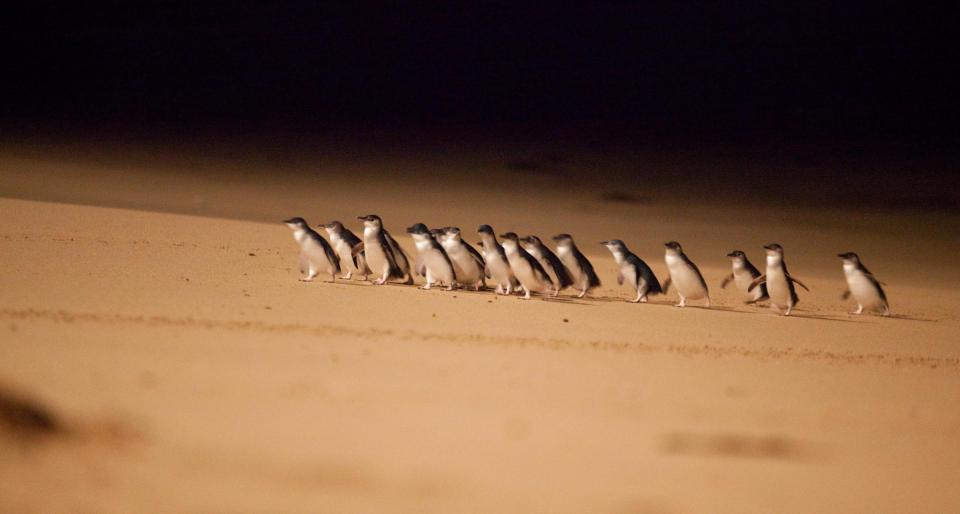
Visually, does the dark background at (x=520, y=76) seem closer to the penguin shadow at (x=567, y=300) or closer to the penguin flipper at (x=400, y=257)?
the penguin shadow at (x=567, y=300)

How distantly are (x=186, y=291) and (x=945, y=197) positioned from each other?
2495 cm

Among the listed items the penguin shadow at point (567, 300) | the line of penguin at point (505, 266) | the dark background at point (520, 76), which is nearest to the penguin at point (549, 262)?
the line of penguin at point (505, 266)

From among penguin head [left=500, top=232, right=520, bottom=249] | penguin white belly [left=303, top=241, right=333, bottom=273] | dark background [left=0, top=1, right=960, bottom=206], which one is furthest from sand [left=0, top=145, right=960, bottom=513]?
dark background [left=0, top=1, right=960, bottom=206]

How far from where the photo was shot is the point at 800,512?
499cm

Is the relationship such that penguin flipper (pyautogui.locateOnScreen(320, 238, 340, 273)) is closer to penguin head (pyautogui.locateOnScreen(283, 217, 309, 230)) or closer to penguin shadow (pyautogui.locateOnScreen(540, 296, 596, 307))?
penguin head (pyautogui.locateOnScreen(283, 217, 309, 230))

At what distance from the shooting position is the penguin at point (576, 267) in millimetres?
12008

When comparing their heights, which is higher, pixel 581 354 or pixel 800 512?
pixel 581 354

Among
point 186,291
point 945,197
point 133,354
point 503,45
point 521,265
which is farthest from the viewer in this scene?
point 503,45

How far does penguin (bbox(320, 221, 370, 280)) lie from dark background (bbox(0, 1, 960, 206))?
67.7ft

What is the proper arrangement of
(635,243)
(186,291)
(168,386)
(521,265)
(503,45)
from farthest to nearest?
1. (503,45)
2. (635,243)
3. (521,265)
4. (186,291)
5. (168,386)

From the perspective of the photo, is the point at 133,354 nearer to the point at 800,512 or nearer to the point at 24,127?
the point at 800,512

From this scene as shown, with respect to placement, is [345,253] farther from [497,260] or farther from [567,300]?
[567,300]

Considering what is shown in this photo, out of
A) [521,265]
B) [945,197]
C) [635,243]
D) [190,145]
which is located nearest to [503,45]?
[190,145]

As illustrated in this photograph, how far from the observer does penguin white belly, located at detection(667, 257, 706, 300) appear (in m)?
11.7
